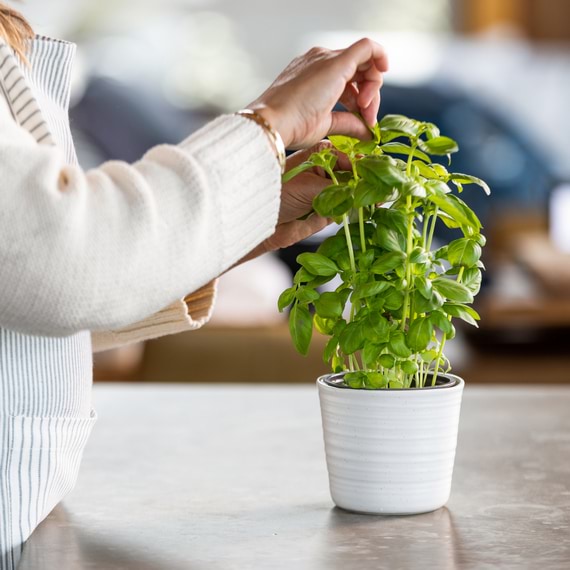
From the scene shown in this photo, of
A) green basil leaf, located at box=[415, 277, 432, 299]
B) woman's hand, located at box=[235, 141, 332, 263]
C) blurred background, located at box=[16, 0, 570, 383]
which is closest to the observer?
green basil leaf, located at box=[415, 277, 432, 299]

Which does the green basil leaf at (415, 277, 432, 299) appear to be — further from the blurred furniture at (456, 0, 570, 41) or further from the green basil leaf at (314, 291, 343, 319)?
the blurred furniture at (456, 0, 570, 41)

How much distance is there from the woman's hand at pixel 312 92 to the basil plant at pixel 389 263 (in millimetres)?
32

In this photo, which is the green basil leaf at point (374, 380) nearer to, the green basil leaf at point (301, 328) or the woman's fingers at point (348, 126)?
the green basil leaf at point (301, 328)

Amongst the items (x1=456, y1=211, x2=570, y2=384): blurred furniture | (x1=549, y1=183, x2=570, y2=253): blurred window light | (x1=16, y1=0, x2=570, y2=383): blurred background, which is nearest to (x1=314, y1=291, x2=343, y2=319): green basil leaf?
(x1=16, y1=0, x2=570, y2=383): blurred background

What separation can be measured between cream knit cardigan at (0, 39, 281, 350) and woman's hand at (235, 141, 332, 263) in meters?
0.17

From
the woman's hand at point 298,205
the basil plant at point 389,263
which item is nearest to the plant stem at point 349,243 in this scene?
the basil plant at point 389,263

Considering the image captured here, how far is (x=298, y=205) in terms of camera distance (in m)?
0.94

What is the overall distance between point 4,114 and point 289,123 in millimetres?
199

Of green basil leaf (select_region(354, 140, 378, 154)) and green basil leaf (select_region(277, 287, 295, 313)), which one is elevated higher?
green basil leaf (select_region(354, 140, 378, 154))

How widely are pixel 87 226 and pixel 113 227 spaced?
17 mm

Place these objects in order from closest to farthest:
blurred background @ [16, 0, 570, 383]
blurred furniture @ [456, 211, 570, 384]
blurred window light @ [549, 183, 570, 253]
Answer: blurred furniture @ [456, 211, 570, 384] → blurred background @ [16, 0, 570, 383] → blurred window light @ [549, 183, 570, 253]

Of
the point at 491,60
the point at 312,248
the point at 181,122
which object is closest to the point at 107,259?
the point at 312,248

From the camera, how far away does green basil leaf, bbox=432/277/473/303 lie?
2.55ft

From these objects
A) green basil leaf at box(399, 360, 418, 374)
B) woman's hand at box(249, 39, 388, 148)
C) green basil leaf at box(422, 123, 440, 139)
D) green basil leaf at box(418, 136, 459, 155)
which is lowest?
green basil leaf at box(399, 360, 418, 374)
